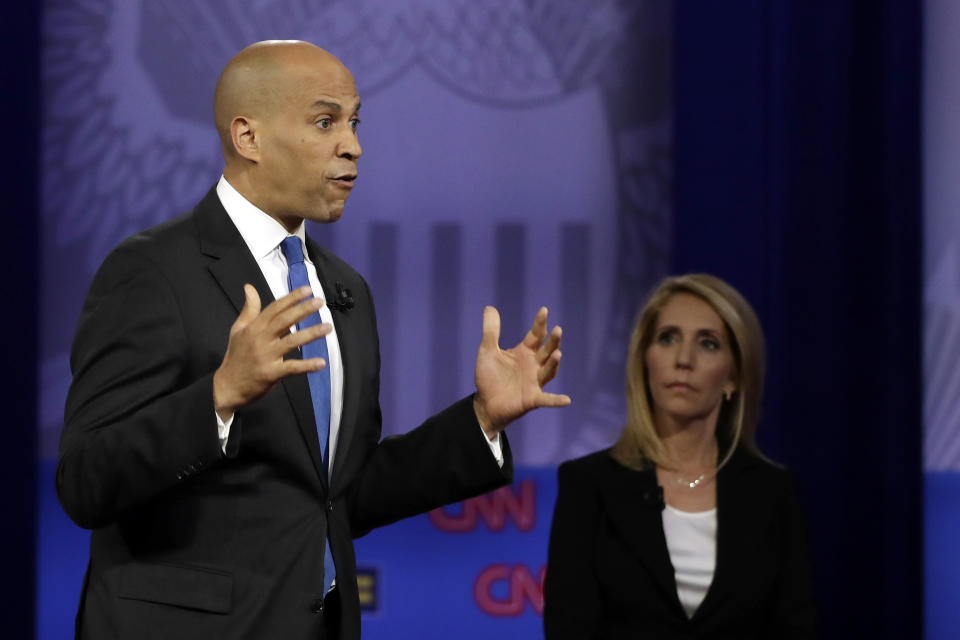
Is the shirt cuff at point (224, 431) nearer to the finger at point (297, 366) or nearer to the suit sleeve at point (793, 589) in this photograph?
the finger at point (297, 366)

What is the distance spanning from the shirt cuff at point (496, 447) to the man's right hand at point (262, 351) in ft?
1.11

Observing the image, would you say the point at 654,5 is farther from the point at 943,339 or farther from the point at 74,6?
the point at 74,6

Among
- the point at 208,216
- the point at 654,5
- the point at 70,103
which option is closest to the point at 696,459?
the point at 208,216

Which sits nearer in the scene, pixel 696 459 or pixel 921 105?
pixel 696 459

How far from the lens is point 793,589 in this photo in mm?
2297

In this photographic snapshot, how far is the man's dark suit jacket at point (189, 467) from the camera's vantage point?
126cm

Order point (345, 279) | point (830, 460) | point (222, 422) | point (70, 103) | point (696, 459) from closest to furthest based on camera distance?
point (222, 422)
point (345, 279)
point (696, 459)
point (830, 460)
point (70, 103)

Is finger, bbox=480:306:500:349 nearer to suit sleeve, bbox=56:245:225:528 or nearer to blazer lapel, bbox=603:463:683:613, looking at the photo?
suit sleeve, bbox=56:245:225:528

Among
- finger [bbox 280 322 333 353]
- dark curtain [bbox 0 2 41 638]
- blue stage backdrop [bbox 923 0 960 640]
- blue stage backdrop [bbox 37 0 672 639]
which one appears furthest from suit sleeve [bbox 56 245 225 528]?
blue stage backdrop [bbox 923 0 960 640]

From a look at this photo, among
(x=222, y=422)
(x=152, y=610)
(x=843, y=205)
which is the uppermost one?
(x=843, y=205)

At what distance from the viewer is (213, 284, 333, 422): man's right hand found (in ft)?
3.97

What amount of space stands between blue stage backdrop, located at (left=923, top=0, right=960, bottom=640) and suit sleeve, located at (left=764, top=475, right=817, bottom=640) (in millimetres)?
1054

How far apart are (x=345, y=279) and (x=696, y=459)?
1.09m

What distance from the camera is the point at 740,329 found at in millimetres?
2457
